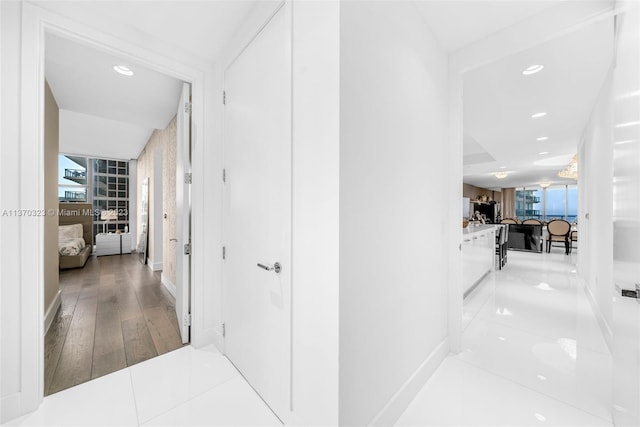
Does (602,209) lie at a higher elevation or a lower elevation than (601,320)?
higher

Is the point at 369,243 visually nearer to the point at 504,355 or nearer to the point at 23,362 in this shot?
the point at 504,355

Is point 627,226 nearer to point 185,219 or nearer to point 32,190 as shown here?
point 185,219

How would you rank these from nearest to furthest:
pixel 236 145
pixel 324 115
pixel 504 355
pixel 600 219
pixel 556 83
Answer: pixel 324 115 → pixel 236 145 → pixel 504 355 → pixel 556 83 → pixel 600 219

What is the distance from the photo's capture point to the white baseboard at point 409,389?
134 cm

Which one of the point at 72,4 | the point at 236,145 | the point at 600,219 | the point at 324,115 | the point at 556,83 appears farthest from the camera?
the point at 600,219

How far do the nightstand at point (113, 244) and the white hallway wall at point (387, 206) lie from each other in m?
7.73

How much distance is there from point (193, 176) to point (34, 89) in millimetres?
1009

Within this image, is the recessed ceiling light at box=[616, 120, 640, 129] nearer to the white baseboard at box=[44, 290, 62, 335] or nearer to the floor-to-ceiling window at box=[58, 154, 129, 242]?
the white baseboard at box=[44, 290, 62, 335]

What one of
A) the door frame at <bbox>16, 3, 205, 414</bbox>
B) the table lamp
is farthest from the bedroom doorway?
the table lamp

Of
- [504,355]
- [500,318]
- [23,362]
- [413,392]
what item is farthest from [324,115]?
[500,318]

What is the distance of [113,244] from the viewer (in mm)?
6559

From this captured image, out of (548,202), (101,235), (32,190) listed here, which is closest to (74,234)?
(101,235)

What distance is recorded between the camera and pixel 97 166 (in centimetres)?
661

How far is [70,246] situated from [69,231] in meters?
0.90
